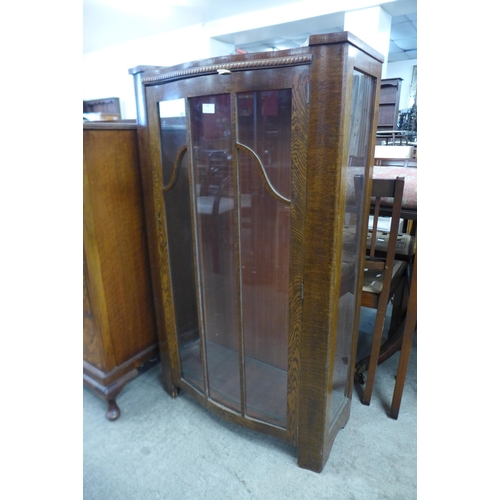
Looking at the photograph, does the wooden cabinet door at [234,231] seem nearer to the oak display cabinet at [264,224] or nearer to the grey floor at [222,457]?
the oak display cabinet at [264,224]

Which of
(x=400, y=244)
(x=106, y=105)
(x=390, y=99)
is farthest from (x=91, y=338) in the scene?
(x=106, y=105)

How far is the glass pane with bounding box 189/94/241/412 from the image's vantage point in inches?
40.6

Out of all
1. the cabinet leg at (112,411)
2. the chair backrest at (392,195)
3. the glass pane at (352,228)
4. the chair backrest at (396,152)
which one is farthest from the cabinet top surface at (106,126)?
the chair backrest at (396,152)

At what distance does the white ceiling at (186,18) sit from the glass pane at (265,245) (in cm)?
373

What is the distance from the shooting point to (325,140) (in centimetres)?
84

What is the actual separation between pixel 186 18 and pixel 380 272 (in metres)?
4.88

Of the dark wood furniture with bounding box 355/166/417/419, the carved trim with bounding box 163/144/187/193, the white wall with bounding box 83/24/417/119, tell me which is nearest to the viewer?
the carved trim with bounding box 163/144/187/193

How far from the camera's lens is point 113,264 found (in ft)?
4.38

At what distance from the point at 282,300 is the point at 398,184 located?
55cm

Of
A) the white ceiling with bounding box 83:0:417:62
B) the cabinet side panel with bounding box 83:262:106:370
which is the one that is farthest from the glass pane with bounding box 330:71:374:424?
the white ceiling with bounding box 83:0:417:62

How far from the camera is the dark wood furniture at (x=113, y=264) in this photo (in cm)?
121

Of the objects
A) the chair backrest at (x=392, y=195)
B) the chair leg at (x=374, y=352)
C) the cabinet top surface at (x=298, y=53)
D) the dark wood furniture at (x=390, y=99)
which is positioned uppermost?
the dark wood furniture at (x=390, y=99)

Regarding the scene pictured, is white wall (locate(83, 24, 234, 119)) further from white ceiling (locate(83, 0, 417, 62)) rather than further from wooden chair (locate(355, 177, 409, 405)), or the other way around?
wooden chair (locate(355, 177, 409, 405))
